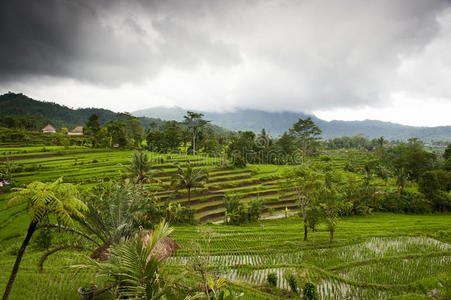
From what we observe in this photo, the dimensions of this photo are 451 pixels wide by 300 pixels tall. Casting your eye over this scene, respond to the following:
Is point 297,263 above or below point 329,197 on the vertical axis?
below

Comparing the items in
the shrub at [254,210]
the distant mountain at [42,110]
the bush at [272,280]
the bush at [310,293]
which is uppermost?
the distant mountain at [42,110]

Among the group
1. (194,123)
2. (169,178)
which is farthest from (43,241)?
(194,123)

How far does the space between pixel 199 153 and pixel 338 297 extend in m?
45.5

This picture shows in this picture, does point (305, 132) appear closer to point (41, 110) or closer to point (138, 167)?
point (138, 167)

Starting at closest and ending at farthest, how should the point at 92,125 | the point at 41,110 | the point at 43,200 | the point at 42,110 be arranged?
the point at 43,200 → the point at 92,125 → the point at 41,110 → the point at 42,110

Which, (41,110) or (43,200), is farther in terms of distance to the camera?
(41,110)

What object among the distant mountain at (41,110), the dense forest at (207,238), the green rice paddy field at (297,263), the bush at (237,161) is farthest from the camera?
the distant mountain at (41,110)

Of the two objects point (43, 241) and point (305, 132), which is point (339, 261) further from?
point (305, 132)

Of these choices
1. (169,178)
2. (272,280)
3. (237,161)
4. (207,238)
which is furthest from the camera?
(237,161)

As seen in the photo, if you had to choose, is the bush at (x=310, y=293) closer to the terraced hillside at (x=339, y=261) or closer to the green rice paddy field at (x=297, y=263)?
the terraced hillside at (x=339, y=261)

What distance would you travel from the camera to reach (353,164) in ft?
180

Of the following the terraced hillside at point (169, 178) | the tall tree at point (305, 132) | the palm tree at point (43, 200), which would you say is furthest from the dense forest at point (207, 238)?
the tall tree at point (305, 132)

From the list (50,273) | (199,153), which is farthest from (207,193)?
(199,153)

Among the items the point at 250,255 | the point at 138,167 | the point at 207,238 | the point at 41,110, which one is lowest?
the point at 250,255
